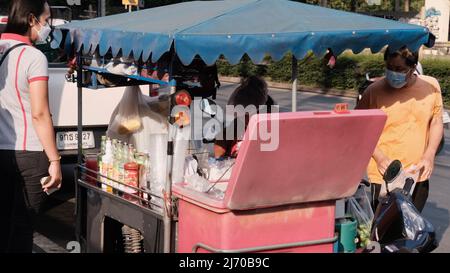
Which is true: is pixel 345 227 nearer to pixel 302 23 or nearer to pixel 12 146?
pixel 302 23

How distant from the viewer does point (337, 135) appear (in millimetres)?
3637

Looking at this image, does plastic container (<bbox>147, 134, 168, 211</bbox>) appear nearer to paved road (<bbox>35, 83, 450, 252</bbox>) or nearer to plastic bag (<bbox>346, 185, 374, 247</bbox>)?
plastic bag (<bbox>346, 185, 374, 247</bbox>)

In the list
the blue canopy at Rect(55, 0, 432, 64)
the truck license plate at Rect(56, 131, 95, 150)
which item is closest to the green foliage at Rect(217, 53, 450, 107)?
the truck license plate at Rect(56, 131, 95, 150)

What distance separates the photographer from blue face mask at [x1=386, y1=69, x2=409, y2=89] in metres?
4.69

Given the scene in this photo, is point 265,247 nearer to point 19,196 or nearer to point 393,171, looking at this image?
point 393,171

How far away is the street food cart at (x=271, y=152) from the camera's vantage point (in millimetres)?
3531

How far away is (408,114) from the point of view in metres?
4.90

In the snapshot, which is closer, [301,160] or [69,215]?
[301,160]

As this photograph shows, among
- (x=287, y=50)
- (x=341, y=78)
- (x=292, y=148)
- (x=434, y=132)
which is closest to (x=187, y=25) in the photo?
(x=287, y=50)

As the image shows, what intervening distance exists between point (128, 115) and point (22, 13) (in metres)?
1.42

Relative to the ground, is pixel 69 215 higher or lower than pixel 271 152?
lower

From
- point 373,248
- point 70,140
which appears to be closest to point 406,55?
point 373,248

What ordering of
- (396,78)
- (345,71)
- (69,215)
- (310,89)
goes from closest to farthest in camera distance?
(396,78) < (69,215) < (345,71) < (310,89)

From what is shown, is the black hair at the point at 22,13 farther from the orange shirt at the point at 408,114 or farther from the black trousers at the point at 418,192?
the black trousers at the point at 418,192
